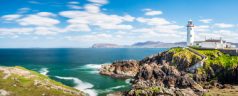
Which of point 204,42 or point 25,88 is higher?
point 204,42

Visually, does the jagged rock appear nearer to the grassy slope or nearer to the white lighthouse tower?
the white lighthouse tower

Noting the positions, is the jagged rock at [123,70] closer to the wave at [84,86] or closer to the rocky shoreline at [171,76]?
the rocky shoreline at [171,76]

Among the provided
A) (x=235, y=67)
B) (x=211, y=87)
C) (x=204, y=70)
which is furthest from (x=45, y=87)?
(x=235, y=67)

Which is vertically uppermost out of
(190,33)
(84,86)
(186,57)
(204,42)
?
(190,33)

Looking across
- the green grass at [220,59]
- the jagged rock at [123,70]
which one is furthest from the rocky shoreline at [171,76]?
the green grass at [220,59]

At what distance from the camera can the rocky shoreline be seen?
64.1 meters

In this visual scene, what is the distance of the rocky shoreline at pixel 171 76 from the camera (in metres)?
64.1

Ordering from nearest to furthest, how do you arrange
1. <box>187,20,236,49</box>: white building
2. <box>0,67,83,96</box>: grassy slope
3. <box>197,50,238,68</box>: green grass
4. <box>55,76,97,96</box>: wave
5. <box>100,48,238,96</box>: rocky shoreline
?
<box>0,67,83,96</box>: grassy slope < <box>100,48,238,96</box>: rocky shoreline < <box>55,76,97,96</box>: wave < <box>197,50,238,68</box>: green grass < <box>187,20,236,49</box>: white building

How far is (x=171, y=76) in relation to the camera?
79375mm

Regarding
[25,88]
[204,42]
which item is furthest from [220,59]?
[25,88]

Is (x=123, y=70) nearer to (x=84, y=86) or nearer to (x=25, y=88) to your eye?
(x=84, y=86)

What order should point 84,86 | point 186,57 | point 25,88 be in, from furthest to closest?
point 186,57, point 84,86, point 25,88

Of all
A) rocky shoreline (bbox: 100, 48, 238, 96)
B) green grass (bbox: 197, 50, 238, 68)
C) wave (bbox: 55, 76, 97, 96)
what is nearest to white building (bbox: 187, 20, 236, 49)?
green grass (bbox: 197, 50, 238, 68)

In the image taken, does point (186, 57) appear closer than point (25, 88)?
No
